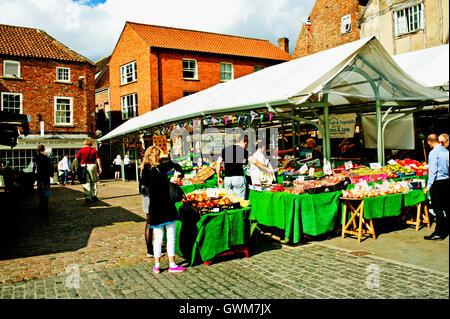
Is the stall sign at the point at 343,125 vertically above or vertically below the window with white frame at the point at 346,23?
below

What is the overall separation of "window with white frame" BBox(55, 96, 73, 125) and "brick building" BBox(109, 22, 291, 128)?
4948mm

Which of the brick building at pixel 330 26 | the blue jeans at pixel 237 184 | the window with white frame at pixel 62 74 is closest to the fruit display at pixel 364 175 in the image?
the blue jeans at pixel 237 184

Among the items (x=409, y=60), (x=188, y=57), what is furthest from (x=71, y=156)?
(x=409, y=60)

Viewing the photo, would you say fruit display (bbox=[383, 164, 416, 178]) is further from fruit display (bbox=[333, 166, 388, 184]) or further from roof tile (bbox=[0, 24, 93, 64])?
roof tile (bbox=[0, 24, 93, 64])

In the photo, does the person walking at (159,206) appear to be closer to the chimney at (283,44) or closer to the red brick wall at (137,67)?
the red brick wall at (137,67)

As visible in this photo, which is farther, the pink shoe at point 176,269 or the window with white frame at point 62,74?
the window with white frame at point 62,74

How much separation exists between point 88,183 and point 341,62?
9.49 meters

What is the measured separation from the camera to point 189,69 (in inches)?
1131

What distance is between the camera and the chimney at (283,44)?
3666cm

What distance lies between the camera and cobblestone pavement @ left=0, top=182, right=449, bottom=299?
4.19 meters

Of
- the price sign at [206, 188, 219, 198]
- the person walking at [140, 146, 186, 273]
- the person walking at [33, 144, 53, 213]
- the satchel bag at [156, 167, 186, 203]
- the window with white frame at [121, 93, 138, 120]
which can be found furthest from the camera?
the window with white frame at [121, 93, 138, 120]
